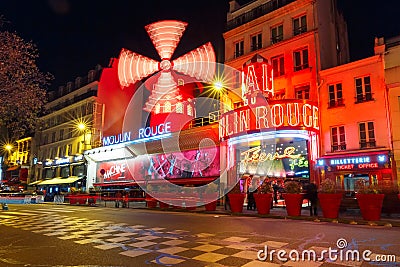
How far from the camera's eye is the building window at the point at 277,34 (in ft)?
66.4

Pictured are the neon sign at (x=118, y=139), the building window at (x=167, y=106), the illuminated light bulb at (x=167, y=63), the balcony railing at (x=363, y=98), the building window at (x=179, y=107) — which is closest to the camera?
the balcony railing at (x=363, y=98)

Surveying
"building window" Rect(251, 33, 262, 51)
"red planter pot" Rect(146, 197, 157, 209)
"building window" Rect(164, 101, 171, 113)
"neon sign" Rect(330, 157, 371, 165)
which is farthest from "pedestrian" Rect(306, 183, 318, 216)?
"building window" Rect(164, 101, 171, 113)

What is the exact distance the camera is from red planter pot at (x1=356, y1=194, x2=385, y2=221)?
10.2m

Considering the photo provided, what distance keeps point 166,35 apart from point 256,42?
6562 mm

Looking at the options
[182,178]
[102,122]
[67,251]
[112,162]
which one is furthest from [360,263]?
[102,122]

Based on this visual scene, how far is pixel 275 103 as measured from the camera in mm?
15969

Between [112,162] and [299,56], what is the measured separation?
790 inches

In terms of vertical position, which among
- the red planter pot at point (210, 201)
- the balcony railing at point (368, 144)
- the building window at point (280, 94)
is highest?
the building window at point (280, 94)

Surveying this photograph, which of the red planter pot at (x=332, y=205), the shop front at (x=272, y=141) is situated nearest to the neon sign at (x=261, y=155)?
the shop front at (x=272, y=141)

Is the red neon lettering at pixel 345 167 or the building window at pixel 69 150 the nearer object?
the red neon lettering at pixel 345 167

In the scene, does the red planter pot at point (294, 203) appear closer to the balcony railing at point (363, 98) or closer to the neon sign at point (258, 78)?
the neon sign at point (258, 78)

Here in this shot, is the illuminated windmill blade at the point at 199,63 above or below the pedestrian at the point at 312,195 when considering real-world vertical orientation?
above

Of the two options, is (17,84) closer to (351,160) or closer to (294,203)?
(294,203)

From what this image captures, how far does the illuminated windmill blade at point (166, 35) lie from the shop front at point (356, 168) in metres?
13.3
